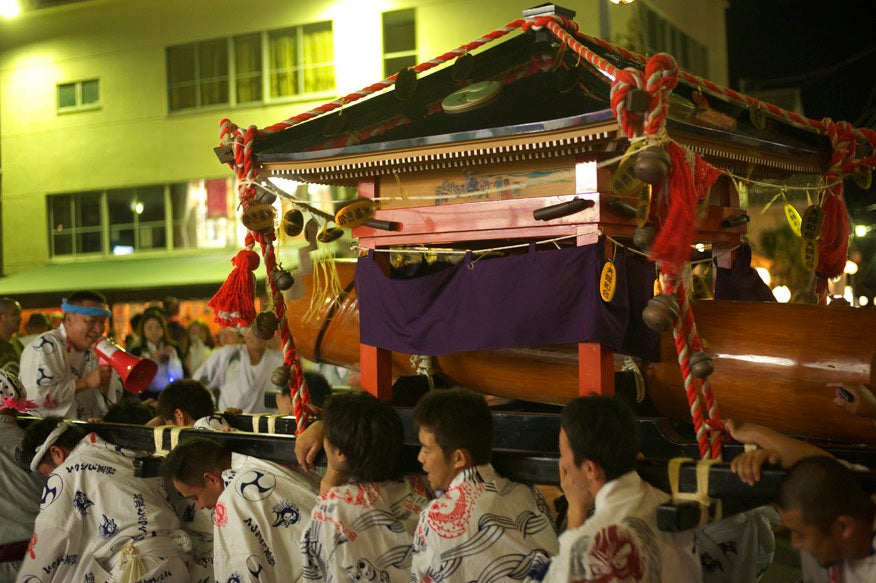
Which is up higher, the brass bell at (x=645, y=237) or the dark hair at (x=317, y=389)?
the brass bell at (x=645, y=237)

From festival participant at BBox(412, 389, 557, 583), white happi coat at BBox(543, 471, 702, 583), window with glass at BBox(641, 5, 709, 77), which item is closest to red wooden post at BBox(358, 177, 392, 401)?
festival participant at BBox(412, 389, 557, 583)

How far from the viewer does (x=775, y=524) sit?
20.0 ft

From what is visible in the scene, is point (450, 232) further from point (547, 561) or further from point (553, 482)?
point (547, 561)

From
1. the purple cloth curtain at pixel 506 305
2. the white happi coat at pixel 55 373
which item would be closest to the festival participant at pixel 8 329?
the white happi coat at pixel 55 373

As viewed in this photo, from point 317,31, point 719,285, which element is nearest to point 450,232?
point 719,285

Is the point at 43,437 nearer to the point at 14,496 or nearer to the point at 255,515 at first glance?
the point at 14,496

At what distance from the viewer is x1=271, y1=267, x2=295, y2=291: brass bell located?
4094mm

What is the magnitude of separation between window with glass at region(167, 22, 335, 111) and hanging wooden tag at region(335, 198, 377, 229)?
10.8 metres

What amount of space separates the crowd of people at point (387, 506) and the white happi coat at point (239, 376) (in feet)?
8.98

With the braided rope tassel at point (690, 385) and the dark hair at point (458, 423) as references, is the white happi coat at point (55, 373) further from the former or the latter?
the braided rope tassel at point (690, 385)

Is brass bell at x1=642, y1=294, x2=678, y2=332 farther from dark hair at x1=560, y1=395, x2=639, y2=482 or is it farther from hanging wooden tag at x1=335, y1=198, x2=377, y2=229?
hanging wooden tag at x1=335, y1=198, x2=377, y2=229

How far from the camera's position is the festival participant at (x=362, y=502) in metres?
3.03

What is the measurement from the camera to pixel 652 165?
9.52 ft

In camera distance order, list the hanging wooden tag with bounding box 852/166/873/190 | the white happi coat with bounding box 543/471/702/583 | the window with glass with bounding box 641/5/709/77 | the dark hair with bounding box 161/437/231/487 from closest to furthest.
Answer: the white happi coat with bounding box 543/471/702/583
the dark hair with bounding box 161/437/231/487
the hanging wooden tag with bounding box 852/166/873/190
the window with glass with bounding box 641/5/709/77
